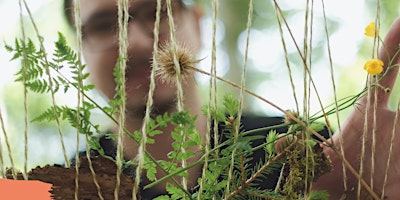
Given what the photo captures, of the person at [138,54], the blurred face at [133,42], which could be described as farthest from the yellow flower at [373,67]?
the blurred face at [133,42]

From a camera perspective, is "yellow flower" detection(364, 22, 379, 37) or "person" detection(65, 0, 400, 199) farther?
"person" detection(65, 0, 400, 199)

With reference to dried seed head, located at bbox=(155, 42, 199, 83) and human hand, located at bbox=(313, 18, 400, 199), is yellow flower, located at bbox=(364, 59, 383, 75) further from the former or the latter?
dried seed head, located at bbox=(155, 42, 199, 83)

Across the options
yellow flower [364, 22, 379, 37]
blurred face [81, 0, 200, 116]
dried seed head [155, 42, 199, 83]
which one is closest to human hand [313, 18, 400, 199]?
yellow flower [364, 22, 379, 37]

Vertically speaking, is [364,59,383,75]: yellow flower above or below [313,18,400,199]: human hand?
above

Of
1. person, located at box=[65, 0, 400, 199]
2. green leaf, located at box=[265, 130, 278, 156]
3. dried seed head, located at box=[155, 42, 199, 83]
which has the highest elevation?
person, located at box=[65, 0, 400, 199]

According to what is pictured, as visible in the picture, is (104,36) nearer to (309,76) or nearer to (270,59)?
(309,76)

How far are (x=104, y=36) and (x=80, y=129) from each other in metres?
0.70

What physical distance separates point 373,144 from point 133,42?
587 mm

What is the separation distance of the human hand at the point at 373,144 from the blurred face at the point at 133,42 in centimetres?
51

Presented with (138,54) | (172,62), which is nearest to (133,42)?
(138,54)

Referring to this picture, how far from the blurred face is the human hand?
51 centimetres

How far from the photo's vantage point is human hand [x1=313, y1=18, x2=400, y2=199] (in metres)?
0.46

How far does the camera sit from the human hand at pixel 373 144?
1.52ft

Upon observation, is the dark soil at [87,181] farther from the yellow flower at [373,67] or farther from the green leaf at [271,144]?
the yellow flower at [373,67]
